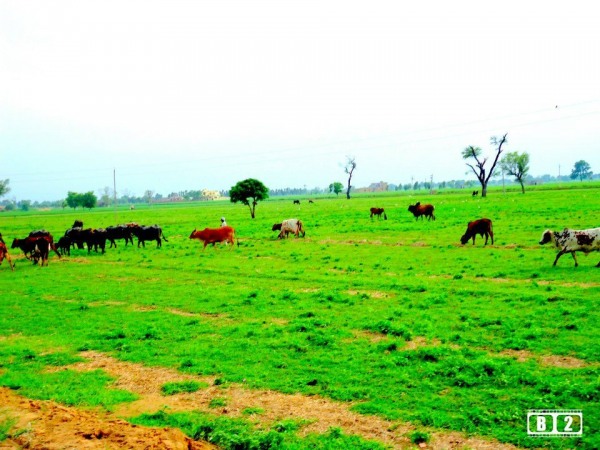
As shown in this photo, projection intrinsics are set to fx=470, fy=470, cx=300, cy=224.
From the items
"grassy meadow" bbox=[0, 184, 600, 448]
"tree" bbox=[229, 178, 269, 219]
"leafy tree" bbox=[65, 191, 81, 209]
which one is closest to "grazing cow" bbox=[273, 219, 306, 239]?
"grassy meadow" bbox=[0, 184, 600, 448]

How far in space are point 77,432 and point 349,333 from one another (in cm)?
582

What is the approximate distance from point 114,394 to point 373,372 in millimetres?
4499

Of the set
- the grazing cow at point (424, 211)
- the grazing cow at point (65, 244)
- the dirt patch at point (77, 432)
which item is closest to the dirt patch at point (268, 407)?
the dirt patch at point (77, 432)

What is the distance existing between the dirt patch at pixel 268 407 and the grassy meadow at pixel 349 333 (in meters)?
0.20

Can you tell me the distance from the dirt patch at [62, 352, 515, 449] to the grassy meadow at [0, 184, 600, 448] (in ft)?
0.67

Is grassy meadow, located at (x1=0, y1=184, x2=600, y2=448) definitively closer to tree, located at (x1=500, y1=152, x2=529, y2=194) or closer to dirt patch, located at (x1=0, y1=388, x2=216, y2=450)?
dirt patch, located at (x1=0, y1=388, x2=216, y2=450)

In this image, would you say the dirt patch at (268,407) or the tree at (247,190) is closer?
the dirt patch at (268,407)

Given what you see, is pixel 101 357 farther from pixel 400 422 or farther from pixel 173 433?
pixel 400 422

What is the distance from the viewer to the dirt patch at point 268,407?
20.3 feet

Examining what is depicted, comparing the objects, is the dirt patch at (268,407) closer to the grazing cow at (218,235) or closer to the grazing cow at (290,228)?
the grazing cow at (218,235)

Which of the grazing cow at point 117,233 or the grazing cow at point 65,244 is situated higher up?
the grazing cow at point 117,233

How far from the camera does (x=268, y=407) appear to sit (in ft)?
24.0

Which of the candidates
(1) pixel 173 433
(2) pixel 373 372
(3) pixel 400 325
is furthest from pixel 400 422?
(3) pixel 400 325

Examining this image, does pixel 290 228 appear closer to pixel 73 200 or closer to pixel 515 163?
pixel 515 163
